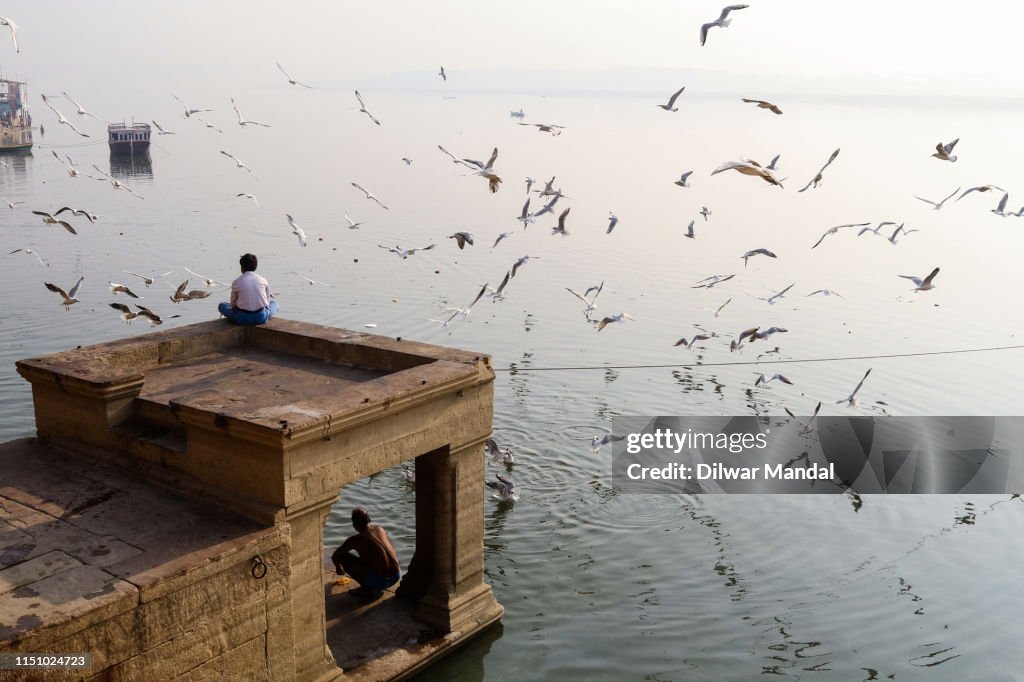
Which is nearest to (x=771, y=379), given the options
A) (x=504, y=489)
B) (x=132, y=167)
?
(x=504, y=489)

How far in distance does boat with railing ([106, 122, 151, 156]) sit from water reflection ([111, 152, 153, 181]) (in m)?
0.40

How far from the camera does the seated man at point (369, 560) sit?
1177 cm

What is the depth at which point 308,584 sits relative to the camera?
30.2 ft

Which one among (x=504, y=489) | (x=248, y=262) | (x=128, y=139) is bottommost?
(x=504, y=489)

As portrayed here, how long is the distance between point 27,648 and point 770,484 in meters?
14.1

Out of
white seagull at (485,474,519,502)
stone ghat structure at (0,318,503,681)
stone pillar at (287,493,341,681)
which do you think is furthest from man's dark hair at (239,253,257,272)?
white seagull at (485,474,519,502)

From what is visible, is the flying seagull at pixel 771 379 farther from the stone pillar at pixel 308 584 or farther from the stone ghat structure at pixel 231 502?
the stone pillar at pixel 308 584

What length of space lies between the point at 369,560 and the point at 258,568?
3.36 metres

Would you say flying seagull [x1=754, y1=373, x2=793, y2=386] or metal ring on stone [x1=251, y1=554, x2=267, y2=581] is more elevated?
metal ring on stone [x1=251, y1=554, x2=267, y2=581]

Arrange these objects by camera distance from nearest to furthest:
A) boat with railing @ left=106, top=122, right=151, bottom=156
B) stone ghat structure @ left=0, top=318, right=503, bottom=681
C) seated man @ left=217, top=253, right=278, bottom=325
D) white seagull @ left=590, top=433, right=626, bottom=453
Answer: stone ghat structure @ left=0, top=318, right=503, bottom=681, seated man @ left=217, top=253, right=278, bottom=325, white seagull @ left=590, top=433, right=626, bottom=453, boat with railing @ left=106, top=122, right=151, bottom=156

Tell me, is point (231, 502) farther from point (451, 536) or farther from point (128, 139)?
point (128, 139)

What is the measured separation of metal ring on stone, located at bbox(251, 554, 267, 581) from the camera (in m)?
8.49

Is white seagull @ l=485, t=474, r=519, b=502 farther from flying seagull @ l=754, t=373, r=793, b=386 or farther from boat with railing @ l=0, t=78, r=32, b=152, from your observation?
boat with railing @ l=0, t=78, r=32, b=152

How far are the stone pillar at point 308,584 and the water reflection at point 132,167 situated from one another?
66.2m
